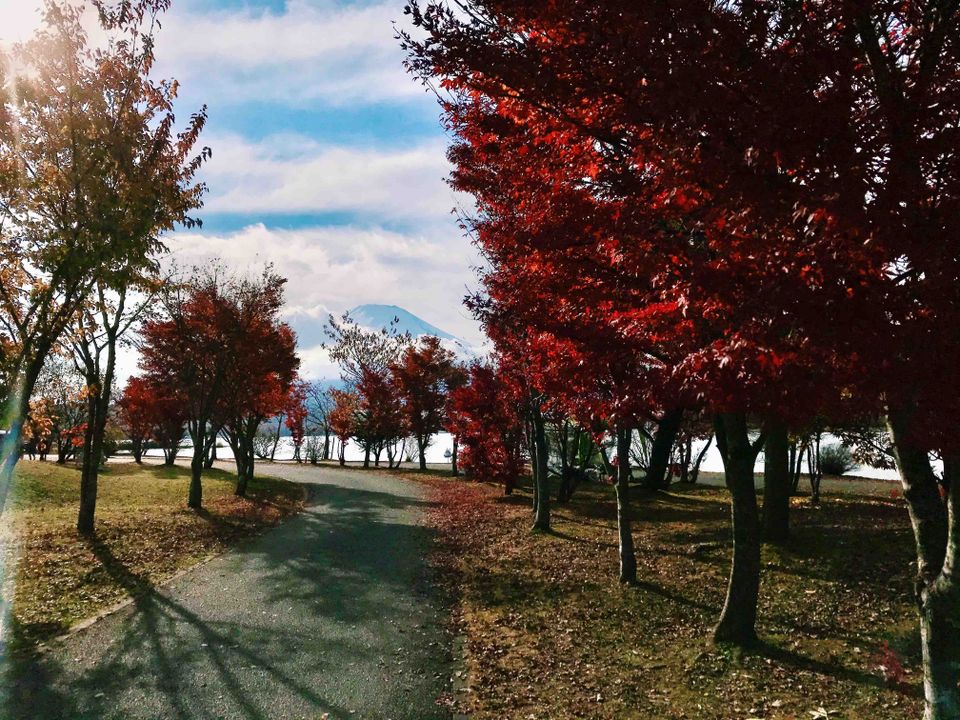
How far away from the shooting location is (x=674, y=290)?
16.7ft

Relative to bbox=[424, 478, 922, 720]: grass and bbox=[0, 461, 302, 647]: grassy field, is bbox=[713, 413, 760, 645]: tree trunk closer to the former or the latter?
bbox=[424, 478, 922, 720]: grass

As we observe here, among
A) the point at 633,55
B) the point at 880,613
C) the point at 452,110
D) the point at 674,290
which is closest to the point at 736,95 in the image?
the point at 633,55

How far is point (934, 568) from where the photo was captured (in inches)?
184

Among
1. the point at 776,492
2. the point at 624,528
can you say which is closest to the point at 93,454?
the point at 624,528

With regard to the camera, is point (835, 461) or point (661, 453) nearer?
point (661, 453)

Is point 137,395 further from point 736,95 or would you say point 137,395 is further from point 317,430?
point 736,95

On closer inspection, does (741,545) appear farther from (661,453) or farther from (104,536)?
(661,453)

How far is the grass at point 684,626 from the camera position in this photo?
644 centimetres

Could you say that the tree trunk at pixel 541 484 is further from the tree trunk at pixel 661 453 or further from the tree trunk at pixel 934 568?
the tree trunk at pixel 934 568

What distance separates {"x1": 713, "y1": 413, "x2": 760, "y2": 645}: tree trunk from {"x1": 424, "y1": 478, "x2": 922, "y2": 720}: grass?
31 cm

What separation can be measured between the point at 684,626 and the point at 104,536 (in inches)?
585

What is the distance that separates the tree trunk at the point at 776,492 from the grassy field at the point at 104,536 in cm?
1260

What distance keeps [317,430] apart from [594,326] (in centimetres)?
6028

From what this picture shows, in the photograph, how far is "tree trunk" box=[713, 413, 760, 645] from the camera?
7.94 metres
